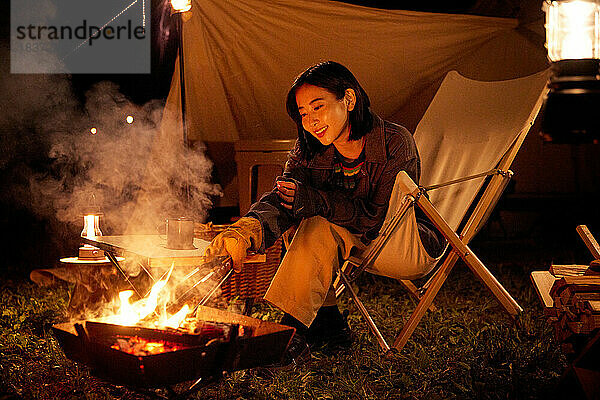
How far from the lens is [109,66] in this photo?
670cm

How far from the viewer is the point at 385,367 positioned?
2.57 meters

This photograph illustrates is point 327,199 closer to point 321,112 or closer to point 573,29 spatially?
point 321,112

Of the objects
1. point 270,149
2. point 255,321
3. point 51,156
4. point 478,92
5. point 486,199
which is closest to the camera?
point 255,321

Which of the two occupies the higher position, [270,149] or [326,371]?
[270,149]

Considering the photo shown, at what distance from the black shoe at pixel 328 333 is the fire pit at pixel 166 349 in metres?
0.86

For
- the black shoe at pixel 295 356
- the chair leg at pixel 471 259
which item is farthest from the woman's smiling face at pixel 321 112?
the black shoe at pixel 295 356

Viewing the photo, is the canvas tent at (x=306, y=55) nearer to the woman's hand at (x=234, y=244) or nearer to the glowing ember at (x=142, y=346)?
the woman's hand at (x=234, y=244)

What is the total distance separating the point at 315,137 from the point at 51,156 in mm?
4053

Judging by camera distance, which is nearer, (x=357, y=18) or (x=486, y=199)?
(x=486, y=199)

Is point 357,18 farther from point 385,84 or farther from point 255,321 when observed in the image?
point 255,321

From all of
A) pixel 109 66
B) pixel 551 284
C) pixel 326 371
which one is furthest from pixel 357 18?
pixel 109 66

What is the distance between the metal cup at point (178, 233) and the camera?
95.3 inches

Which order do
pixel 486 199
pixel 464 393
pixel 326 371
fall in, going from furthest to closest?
pixel 486 199, pixel 326 371, pixel 464 393

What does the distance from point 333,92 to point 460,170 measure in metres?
0.72
